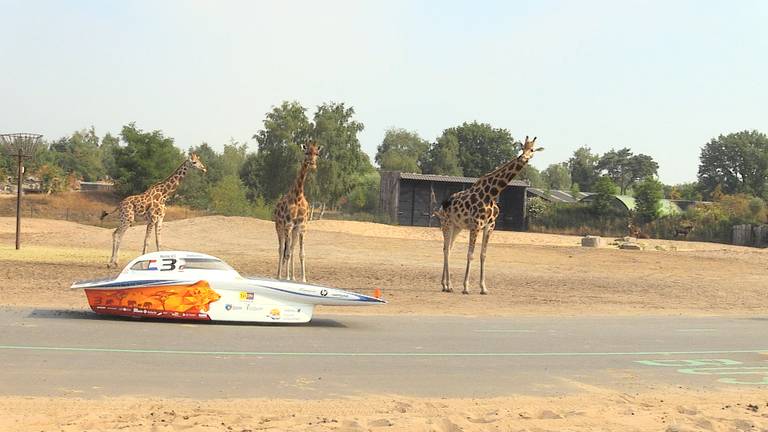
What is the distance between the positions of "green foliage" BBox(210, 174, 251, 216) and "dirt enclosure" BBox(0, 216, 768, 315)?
959 centimetres

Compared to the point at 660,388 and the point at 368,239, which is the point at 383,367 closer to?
the point at 660,388

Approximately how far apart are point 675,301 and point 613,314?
4.89 meters

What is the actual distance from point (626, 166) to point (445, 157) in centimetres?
3731

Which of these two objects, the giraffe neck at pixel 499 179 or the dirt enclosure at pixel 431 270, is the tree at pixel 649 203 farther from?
the giraffe neck at pixel 499 179

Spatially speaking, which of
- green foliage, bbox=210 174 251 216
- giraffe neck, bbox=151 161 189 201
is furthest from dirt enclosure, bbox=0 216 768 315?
green foliage, bbox=210 174 251 216

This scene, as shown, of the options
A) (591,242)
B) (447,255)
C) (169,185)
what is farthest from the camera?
(591,242)

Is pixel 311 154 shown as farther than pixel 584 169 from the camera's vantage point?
No

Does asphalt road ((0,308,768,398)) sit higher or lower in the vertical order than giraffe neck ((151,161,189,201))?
lower

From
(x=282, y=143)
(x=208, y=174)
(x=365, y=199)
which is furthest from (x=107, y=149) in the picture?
(x=282, y=143)

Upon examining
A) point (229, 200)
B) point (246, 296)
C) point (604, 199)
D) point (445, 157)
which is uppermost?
point (445, 157)

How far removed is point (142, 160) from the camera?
67062 mm

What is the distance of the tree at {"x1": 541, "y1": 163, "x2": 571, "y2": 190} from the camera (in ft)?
482

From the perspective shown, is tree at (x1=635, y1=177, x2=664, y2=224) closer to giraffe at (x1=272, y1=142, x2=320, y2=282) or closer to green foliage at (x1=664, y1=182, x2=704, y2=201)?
green foliage at (x1=664, y1=182, x2=704, y2=201)

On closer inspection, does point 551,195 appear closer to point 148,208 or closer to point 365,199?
point 365,199
